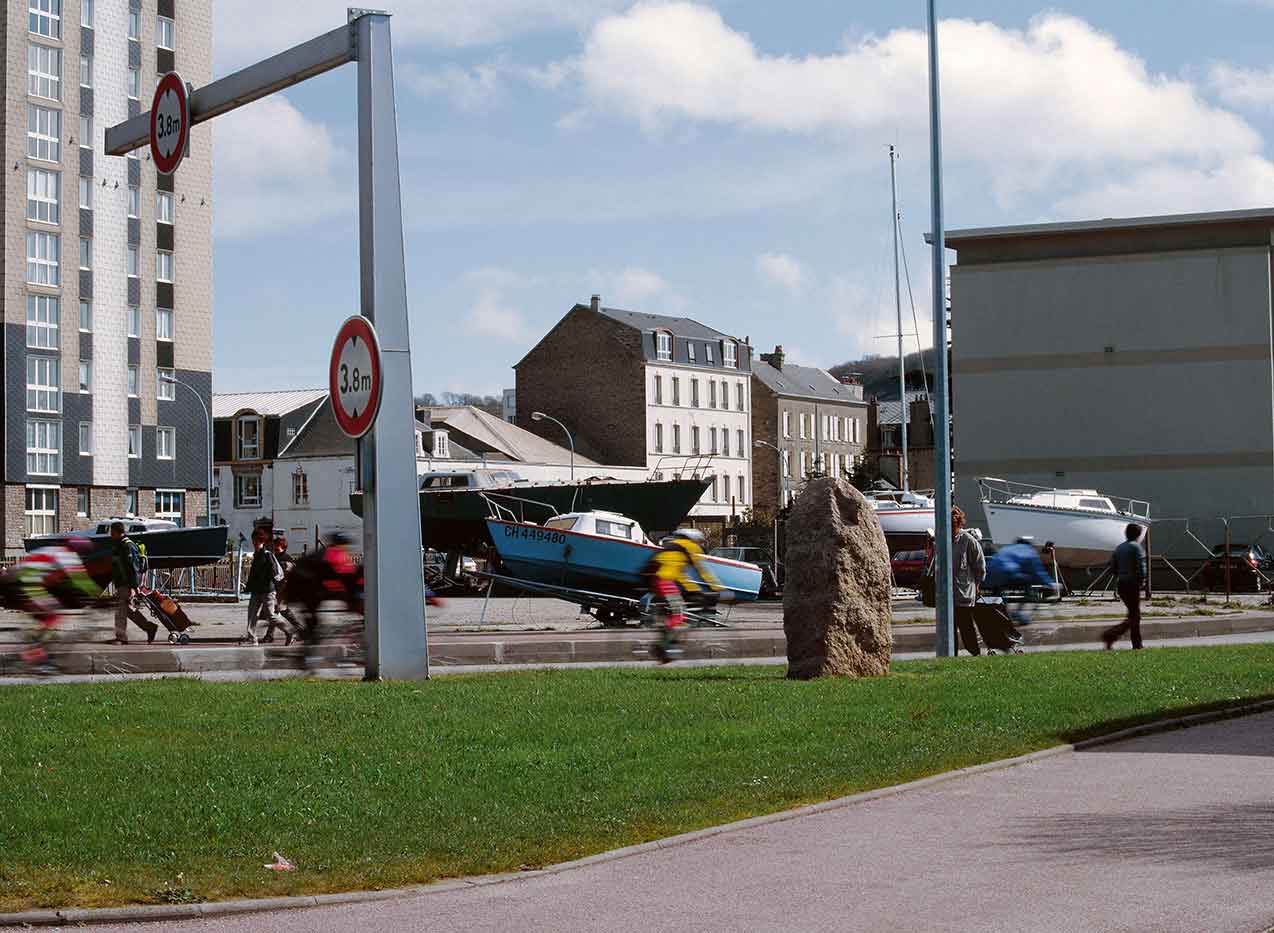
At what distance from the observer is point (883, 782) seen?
945cm

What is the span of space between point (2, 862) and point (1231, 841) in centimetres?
530

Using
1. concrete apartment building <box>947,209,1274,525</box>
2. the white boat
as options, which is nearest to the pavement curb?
the white boat

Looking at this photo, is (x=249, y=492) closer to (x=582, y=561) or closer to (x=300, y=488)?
(x=300, y=488)

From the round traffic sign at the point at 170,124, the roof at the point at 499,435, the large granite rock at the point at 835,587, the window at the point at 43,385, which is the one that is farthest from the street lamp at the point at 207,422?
the large granite rock at the point at 835,587

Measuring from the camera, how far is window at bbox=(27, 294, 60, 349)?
63219 millimetres

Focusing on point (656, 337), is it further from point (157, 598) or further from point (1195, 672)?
point (1195, 672)

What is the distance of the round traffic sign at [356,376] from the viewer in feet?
42.9

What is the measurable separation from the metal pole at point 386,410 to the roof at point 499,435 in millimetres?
78209

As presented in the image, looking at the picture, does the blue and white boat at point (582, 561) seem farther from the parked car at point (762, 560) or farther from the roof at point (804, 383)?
the roof at point (804, 383)

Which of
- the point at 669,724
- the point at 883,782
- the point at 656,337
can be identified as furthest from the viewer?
the point at 656,337

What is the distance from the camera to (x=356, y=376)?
13.3 m

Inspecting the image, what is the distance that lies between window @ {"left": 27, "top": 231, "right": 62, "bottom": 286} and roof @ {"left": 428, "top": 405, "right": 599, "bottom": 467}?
3263cm

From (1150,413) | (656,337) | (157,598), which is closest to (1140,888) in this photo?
(157,598)

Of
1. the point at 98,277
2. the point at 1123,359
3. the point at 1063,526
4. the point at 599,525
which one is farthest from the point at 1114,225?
the point at 98,277
